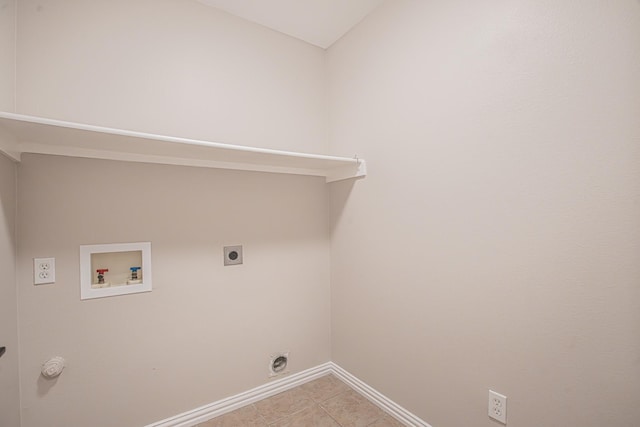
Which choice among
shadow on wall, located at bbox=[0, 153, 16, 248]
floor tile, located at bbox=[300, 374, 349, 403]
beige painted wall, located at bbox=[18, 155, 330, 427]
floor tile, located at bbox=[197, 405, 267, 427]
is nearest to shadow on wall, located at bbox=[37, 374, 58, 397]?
beige painted wall, located at bbox=[18, 155, 330, 427]

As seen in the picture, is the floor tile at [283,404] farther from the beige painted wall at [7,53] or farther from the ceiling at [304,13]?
the ceiling at [304,13]

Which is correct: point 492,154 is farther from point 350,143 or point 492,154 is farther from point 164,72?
point 164,72

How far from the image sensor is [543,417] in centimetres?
107

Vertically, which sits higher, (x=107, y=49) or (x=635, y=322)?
(x=107, y=49)

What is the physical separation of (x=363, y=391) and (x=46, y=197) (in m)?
2.06

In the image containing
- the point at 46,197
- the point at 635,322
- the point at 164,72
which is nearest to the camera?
the point at 635,322

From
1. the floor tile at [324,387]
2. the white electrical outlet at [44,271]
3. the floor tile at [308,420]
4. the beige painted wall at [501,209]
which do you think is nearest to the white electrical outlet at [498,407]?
the beige painted wall at [501,209]

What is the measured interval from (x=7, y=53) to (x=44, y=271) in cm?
95

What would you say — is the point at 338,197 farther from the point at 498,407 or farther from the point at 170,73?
the point at 498,407

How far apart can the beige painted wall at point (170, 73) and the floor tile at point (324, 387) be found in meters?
1.69

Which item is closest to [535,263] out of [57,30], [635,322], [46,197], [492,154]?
[635,322]

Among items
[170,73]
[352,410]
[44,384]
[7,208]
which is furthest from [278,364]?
[170,73]

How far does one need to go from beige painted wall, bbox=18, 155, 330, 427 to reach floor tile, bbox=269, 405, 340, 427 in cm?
33

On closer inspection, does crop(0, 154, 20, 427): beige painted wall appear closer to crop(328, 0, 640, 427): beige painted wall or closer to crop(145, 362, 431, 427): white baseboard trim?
crop(145, 362, 431, 427): white baseboard trim
